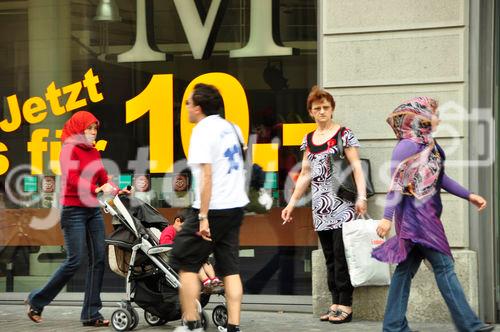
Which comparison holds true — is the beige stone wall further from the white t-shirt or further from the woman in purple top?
the white t-shirt

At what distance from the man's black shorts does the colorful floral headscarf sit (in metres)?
1.19

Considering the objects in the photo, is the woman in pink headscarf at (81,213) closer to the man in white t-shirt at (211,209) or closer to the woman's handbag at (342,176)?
the man in white t-shirt at (211,209)

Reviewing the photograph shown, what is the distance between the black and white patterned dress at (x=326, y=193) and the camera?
853 cm

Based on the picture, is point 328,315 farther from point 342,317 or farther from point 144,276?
point 144,276

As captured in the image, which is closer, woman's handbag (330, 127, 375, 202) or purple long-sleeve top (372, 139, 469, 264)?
purple long-sleeve top (372, 139, 469, 264)

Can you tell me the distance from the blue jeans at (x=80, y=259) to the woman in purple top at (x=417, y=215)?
2.80 m

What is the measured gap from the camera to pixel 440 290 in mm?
6992

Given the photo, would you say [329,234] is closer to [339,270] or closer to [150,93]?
[339,270]

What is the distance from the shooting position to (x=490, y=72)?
28.1 ft

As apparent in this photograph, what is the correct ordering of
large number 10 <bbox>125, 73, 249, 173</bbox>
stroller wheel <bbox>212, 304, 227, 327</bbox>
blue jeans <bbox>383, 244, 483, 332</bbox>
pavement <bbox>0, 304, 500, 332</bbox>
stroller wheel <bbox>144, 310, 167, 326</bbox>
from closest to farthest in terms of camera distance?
1. blue jeans <bbox>383, 244, 483, 332</bbox>
2. stroller wheel <bbox>212, 304, 227, 327</bbox>
3. pavement <bbox>0, 304, 500, 332</bbox>
4. stroller wheel <bbox>144, 310, 167, 326</bbox>
5. large number 10 <bbox>125, 73, 249, 173</bbox>

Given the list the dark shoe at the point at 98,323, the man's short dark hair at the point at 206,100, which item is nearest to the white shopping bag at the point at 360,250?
the man's short dark hair at the point at 206,100

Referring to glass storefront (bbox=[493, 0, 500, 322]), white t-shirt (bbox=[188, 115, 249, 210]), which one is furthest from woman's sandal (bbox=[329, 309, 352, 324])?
white t-shirt (bbox=[188, 115, 249, 210])

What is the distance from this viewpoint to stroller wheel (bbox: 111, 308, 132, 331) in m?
8.25

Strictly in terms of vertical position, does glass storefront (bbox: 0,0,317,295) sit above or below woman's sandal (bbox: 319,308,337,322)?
above
